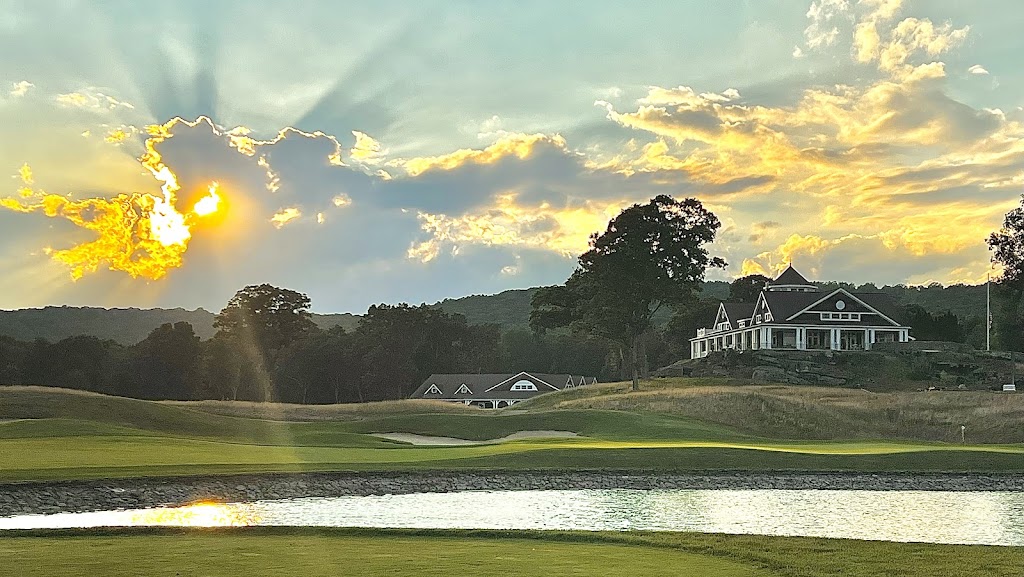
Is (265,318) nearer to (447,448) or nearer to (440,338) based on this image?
(440,338)

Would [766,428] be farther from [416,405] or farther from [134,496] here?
[134,496]

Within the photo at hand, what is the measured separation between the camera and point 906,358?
8044cm

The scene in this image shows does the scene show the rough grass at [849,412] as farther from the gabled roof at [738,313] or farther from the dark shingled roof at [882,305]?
the gabled roof at [738,313]

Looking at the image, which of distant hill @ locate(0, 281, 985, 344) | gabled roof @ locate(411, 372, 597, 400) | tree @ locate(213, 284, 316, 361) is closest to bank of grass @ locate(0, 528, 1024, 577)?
gabled roof @ locate(411, 372, 597, 400)

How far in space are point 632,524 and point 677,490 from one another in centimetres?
908

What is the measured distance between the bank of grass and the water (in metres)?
2.85

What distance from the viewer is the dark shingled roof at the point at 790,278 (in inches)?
4663

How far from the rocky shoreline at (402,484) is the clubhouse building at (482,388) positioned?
3312 inches

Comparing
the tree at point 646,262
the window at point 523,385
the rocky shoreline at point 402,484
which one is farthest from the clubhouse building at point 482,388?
the rocky shoreline at point 402,484

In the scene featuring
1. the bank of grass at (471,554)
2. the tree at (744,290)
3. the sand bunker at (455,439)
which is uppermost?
the tree at (744,290)

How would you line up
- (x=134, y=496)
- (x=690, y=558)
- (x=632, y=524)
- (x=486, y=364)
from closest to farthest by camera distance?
(x=690, y=558)
(x=632, y=524)
(x=134, y=496)
(x=486, y=364)

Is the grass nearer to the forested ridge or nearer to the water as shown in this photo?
the water

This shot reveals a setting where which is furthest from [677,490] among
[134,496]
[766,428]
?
[766,428]

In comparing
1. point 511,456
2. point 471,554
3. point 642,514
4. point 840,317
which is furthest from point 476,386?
point 471,554
